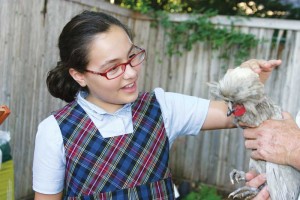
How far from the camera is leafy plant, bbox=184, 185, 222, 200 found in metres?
4.83

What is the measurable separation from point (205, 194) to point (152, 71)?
5.83 ft

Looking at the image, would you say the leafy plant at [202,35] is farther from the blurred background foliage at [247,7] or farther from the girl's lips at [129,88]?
the girl's lips at [129,88]

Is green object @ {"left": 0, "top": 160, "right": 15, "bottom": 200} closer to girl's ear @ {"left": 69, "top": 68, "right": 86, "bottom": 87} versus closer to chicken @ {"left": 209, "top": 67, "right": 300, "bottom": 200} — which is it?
girl's ear @ {"left": 69, "top": 68, "right": 86, "bottom": 87}

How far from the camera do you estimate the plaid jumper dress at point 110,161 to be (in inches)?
74.6

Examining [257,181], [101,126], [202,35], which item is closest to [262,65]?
[257,181]

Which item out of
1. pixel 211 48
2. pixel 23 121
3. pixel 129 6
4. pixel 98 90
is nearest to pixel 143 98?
pixel 98 90

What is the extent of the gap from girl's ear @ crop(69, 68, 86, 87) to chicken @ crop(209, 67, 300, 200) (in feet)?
2.17

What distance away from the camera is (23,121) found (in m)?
3.93

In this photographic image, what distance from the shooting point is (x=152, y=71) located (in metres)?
5.52

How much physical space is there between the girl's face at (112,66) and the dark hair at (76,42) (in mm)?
35

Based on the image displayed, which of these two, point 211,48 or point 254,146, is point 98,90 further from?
point 211,48

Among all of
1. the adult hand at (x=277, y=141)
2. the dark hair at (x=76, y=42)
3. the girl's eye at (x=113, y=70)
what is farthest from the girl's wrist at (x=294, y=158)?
the dark hair at (x=76, y=42)

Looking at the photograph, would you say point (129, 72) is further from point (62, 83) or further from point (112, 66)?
point (62, 83)

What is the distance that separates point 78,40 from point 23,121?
223cm
